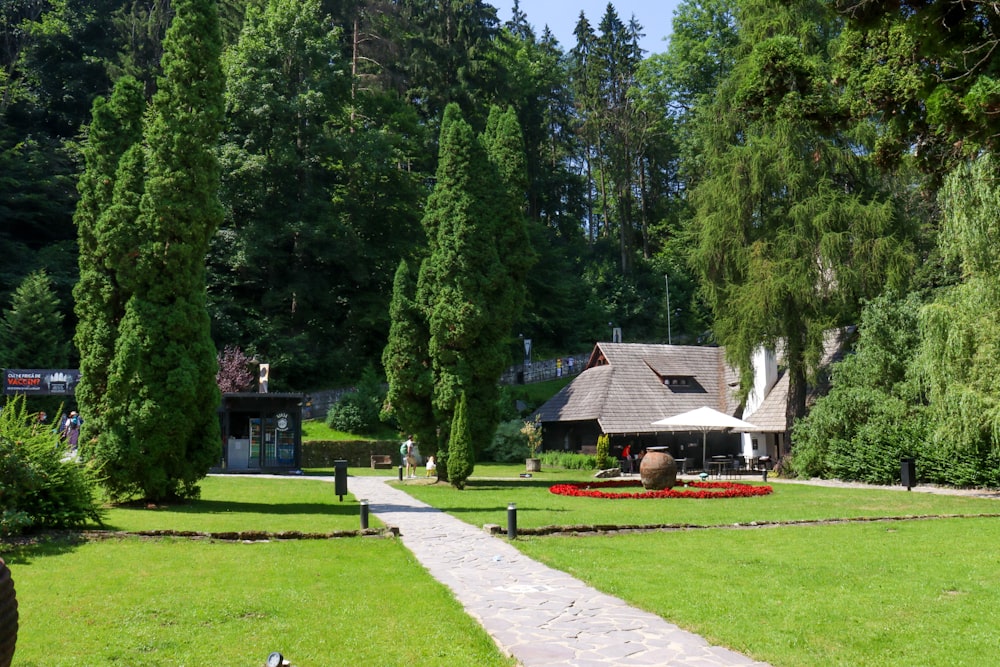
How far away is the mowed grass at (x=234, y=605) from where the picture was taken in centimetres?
758

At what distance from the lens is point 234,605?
9359mm

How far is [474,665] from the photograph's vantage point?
23.7 ft

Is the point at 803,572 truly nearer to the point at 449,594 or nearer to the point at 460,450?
the point at 449,594

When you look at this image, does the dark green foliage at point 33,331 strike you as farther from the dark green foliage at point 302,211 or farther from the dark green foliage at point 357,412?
the dark green foliage at point 357,412

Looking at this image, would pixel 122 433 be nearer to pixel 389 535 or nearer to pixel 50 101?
pixel 389 535

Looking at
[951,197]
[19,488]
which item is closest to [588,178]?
[951,197]

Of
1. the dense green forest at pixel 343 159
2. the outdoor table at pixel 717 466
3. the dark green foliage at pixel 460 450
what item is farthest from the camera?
the dense green forest at pixel 343 159

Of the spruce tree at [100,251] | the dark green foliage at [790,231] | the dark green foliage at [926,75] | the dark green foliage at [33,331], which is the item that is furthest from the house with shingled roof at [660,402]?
the dark green foliage at [926,75]

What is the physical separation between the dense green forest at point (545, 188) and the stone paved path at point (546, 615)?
5.46 m

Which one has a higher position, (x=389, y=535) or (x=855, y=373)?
(x=855, y=373)

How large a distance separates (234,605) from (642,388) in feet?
110

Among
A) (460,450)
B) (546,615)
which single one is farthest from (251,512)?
(546,615)

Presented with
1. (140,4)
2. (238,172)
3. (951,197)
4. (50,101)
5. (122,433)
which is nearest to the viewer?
(122,433)

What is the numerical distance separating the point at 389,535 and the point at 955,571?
9.26 meters
